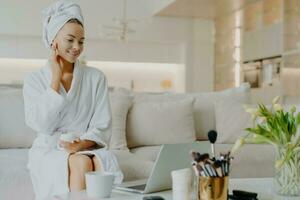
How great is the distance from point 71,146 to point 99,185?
1.70ft

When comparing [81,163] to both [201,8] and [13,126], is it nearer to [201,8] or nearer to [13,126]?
[13,126]

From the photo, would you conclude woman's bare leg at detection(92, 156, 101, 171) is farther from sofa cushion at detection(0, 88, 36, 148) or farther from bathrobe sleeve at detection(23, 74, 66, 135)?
sofa cushion at detection(0, 88, 36, 148)

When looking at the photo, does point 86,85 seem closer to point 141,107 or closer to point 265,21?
point 141,107

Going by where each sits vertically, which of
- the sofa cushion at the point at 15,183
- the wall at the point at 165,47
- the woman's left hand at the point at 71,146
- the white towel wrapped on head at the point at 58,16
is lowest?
the sofa cushion at the point at 15,183

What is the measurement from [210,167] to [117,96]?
2077mm

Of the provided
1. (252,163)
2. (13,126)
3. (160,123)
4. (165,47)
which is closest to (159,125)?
(160,123)

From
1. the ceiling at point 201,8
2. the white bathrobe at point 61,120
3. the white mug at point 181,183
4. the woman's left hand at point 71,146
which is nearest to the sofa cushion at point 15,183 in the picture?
the white bathrobe at point 61,120

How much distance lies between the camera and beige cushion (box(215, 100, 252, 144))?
363 centimetres

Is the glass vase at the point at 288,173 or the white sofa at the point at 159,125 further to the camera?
the white sofa at the point at 159,125

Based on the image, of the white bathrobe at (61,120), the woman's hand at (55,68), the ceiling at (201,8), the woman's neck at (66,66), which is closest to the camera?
the white bathrobe at (61,120)

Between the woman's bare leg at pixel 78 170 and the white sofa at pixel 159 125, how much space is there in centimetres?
71

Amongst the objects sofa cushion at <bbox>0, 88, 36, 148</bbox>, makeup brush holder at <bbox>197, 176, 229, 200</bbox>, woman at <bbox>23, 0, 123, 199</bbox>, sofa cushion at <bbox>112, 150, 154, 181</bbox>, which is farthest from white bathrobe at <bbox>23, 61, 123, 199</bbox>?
sofa cushion at <bbox>0, 88, 36, 148</bbox>

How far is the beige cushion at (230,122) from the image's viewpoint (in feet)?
11.9

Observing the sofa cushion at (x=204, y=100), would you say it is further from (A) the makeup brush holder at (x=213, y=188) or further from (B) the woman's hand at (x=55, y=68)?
(A) the makeup brush holder at (x=213, y=188)
